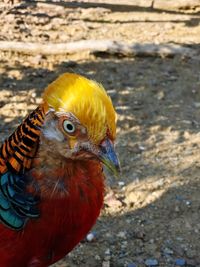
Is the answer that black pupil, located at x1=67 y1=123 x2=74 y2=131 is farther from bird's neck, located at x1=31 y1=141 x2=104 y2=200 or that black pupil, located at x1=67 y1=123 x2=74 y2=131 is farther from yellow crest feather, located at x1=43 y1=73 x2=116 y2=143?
bird's neck, located at x1=31 y1=141 x2=104 y2=200

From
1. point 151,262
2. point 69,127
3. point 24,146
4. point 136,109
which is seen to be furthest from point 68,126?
point 136,109

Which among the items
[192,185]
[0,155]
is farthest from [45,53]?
[0,155]

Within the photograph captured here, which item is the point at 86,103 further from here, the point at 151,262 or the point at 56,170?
the point at 151,262

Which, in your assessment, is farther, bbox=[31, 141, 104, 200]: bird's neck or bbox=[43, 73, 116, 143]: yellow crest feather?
bbox=[31, 141, 104, 200]: bird's neck

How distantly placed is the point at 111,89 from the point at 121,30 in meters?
1.73

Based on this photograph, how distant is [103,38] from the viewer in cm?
645

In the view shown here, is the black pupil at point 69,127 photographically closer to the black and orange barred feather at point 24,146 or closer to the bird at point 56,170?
the bird at point 56,170

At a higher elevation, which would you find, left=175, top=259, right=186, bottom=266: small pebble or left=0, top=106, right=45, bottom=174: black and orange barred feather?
left=0, top=106, right=45, bottom=174: black and orange barred feather

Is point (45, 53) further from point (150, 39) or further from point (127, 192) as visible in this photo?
point (127, 192)

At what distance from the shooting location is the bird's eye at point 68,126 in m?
2.02

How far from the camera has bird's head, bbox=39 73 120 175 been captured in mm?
1986

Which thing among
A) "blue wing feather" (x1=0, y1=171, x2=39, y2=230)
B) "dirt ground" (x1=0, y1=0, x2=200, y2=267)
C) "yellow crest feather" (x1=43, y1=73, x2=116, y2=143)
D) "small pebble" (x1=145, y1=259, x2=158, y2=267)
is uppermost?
"yellow crest feather" (x1=43, y1=73, x2=116, y2=143)

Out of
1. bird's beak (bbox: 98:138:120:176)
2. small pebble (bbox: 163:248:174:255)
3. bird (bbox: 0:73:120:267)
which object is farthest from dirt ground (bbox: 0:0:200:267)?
bird's beak (bbox: 98:138:120:176)

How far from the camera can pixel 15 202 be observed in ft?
7.47
